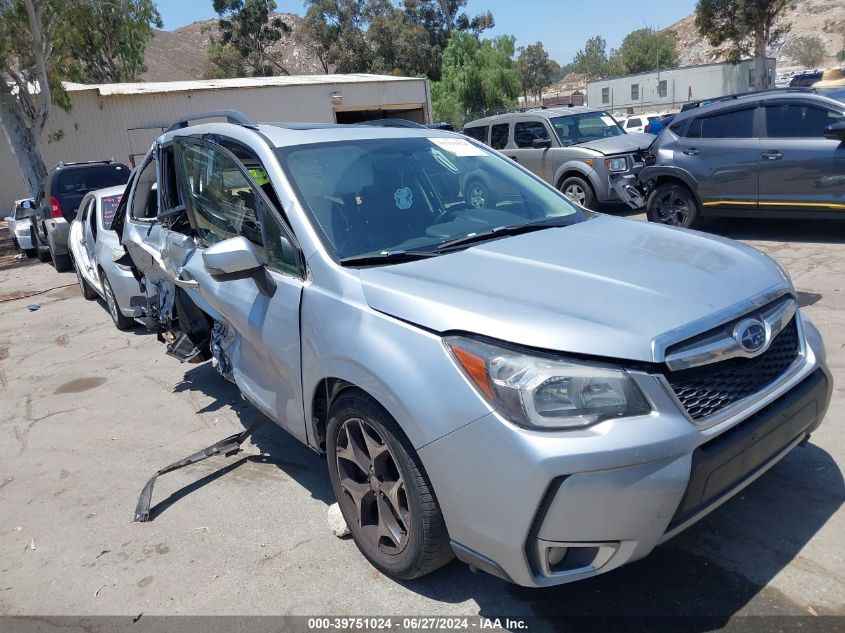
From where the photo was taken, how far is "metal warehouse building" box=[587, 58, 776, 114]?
1559 inches

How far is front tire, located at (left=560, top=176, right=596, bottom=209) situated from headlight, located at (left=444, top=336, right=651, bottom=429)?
9558 mm

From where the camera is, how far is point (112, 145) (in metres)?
25.5

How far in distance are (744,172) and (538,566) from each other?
7.50 metres

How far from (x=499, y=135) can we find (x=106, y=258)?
8154 mm

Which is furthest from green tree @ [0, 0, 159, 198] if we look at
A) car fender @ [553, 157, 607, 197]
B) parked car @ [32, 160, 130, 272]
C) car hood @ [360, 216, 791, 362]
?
car hood @ [360, 216, 791, 362]

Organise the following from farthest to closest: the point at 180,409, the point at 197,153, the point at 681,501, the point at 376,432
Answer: the point at 180,409, the point at 197,153, the point at 376,432, the point at 681,501

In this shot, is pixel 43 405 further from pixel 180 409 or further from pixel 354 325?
pixel 354 325

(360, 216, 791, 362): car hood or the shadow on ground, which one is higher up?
(360, 216, 791, 362): car hood

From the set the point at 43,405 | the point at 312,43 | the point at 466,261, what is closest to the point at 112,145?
the point at 43,405

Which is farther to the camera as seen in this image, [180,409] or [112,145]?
[112,145]

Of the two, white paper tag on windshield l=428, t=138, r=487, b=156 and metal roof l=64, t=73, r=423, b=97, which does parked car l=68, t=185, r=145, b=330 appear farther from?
metal roof l=64, t=73, r=423, b=97

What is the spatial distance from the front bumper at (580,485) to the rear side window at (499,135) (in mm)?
11333

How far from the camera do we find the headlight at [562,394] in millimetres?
2234

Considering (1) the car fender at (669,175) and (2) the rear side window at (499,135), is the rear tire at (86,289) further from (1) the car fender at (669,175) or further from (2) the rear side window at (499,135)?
(1) the car fender at (669,175)
